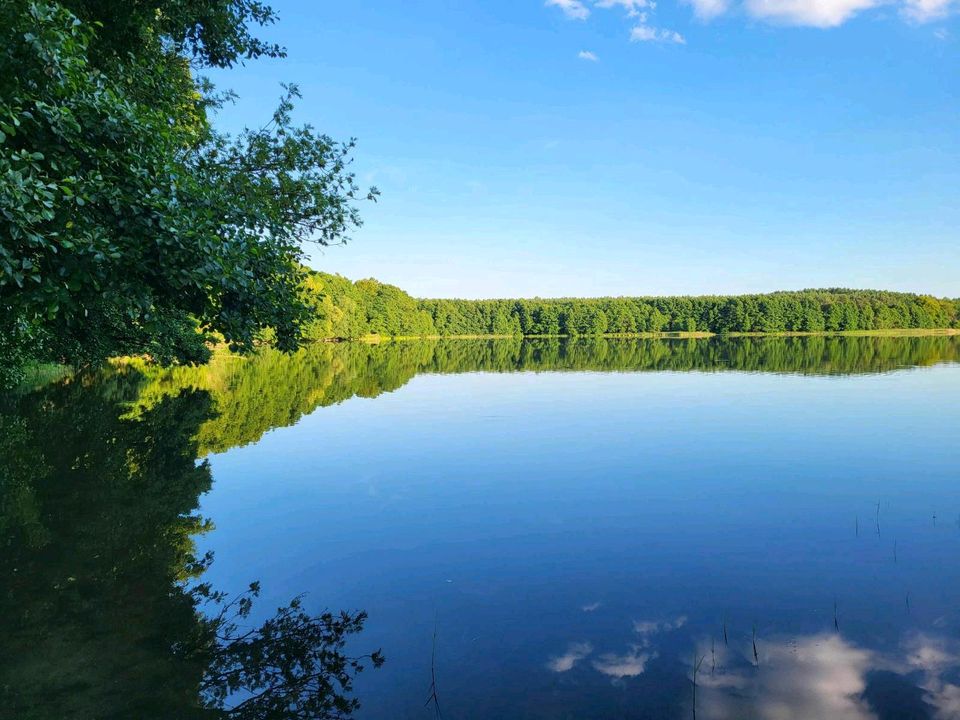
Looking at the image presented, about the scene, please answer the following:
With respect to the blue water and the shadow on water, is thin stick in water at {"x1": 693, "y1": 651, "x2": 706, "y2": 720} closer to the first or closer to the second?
the blue water

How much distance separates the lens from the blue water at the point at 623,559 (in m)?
9.43

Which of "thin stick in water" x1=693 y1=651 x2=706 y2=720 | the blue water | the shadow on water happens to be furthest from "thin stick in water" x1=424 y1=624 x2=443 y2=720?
"thin stick in water" x1=693 y1=651 x2=706 y2=720

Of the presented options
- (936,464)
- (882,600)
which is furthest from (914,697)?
(936,464)

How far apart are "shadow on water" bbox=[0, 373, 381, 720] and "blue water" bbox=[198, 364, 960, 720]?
825 millimetres

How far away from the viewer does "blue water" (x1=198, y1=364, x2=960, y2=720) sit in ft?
30.9

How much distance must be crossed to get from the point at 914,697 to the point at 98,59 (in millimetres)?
21430

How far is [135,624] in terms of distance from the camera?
10883mm

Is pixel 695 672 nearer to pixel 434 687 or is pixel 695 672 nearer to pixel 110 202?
pixel 434 687

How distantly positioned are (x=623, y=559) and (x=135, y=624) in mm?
9715

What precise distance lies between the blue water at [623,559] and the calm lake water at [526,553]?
65 millimetres

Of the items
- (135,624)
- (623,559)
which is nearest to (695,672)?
(623,559)

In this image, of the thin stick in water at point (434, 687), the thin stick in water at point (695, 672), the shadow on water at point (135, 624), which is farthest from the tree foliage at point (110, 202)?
the thin stick in water at point (695, 672)

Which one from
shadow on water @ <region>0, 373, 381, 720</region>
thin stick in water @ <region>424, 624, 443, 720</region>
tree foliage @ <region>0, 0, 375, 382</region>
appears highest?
tree foliage @ <region>0, 0, 375, 382</region>

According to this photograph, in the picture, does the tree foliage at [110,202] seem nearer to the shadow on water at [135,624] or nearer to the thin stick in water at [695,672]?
the shadow on water at [135,624]
